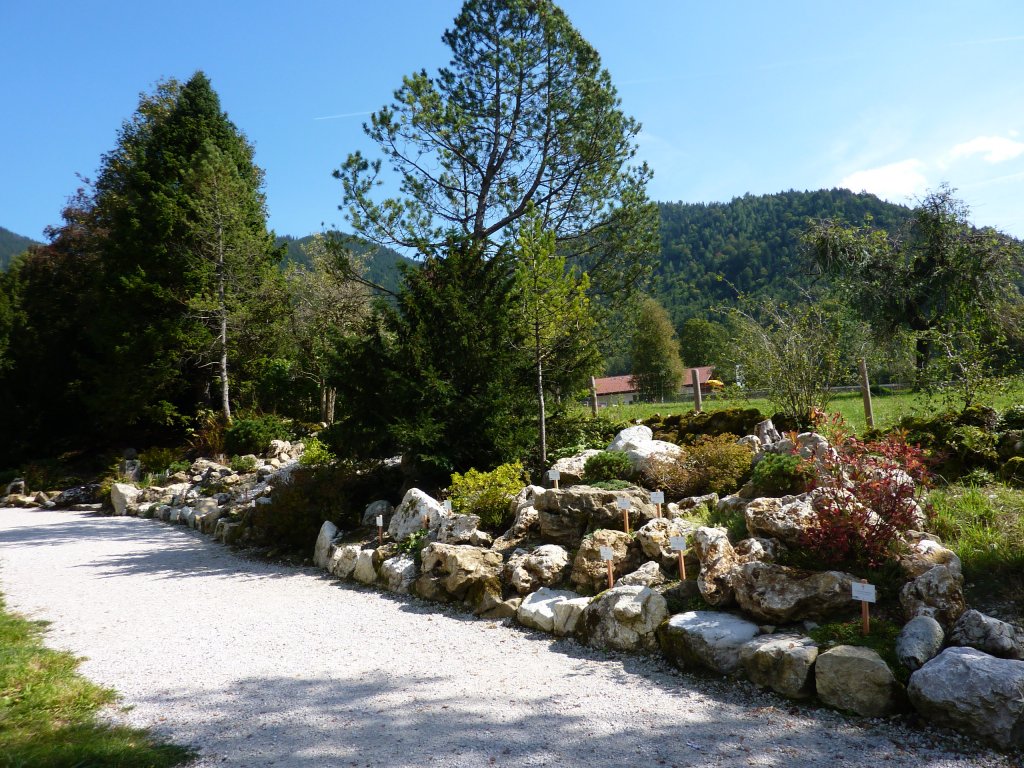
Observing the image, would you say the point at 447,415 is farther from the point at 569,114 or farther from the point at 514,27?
the point at 514,27

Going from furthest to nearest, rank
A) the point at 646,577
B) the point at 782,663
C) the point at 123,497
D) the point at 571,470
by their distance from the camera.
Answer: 1. the point at 123,497
2. the point at 571,470
3. the point at 646,577
4. the point at 782,663

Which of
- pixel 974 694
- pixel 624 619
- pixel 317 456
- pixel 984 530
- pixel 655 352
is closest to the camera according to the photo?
pixel 974 694

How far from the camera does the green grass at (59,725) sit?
3.25 metres

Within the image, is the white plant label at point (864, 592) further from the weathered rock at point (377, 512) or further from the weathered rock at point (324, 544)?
the weathered rock at point (324, 544)

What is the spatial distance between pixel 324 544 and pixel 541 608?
13.8 ft

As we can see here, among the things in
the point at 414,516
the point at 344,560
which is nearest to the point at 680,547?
the point at 414,516

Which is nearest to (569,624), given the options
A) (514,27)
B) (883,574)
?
(883,574)

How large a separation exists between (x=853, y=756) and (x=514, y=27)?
12.9m

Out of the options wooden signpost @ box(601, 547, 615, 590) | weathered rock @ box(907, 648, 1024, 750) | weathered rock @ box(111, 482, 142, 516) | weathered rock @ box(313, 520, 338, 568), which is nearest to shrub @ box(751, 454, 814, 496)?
wooden signpost @ box(601, 547, 615, 590)

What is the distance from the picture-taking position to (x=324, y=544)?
8727 mm

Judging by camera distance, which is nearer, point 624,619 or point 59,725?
point 59,725

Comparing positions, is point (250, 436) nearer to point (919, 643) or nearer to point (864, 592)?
point (864, 592)

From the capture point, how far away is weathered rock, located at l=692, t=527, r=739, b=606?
4910mm

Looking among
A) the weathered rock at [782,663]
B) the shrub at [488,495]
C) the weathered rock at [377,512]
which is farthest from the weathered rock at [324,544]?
the weathered rock at [782,663]
